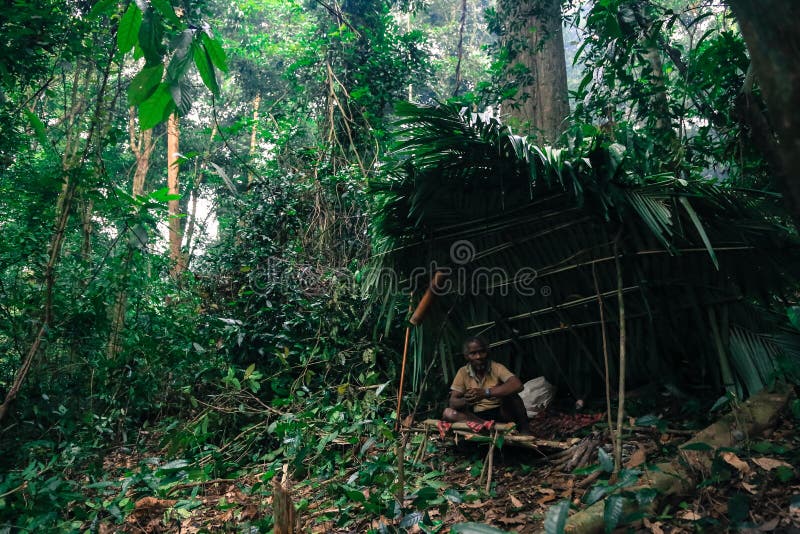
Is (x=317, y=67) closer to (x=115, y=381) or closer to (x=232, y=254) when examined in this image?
(x=232, y=254)

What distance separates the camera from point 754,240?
355cm

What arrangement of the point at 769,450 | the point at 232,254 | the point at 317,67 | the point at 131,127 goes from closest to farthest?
the point at 769,450, the point at 232,254, the point at 317,67, the point at 131,127

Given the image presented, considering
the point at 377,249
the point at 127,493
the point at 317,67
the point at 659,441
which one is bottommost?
the point at 127,493

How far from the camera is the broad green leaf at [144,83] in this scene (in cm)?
146

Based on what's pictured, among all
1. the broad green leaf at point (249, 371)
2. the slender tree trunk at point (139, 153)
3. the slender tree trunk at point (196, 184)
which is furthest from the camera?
the slender tree trunk at point (196, 184)

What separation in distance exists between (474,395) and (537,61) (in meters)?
6.17

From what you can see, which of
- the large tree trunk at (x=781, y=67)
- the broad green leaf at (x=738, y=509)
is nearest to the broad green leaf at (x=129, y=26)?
the large tree trunk at (x=781, y=67)

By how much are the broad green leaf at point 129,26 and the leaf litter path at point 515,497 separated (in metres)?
2.49

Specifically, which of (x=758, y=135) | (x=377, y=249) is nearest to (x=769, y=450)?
(x=758, y=135)

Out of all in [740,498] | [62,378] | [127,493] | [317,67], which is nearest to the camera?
[740,498]

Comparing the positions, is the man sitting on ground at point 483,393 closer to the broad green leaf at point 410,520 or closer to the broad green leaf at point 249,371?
the broad green leaf at point 410,520

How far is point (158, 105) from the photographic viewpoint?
1.50m

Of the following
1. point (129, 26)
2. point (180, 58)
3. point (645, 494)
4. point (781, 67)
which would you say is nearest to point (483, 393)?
point (645, 494)

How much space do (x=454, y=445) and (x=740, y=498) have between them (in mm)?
2400
